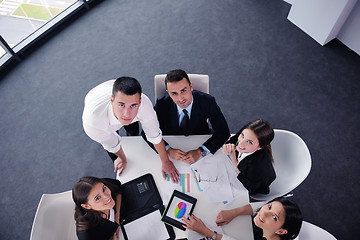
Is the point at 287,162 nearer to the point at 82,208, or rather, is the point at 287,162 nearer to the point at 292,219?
the point at 292,219

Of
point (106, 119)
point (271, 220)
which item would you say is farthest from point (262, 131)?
point (106, 119)

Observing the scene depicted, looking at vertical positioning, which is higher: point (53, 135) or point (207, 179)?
point (207, 179)

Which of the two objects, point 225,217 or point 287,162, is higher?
point 225,217

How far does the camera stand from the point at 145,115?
2.00 m

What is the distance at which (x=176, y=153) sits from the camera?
2139 mm

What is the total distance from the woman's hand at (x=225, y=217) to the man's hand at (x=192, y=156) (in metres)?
0.43

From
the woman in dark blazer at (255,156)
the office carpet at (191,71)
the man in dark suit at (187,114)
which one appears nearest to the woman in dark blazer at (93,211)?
the man in dark suit at (187,114)

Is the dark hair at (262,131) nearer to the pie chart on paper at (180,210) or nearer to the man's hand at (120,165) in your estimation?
the pie chart on paper at (180,210)

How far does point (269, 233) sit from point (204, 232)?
44cm

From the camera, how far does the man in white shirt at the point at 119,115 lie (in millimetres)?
1753

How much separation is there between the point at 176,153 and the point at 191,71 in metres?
1.90

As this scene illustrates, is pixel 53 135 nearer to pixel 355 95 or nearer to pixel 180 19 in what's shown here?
Answer: pixel 180 19

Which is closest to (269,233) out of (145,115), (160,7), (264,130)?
(264,130)

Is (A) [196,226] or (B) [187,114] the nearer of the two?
(A) [196,226]
